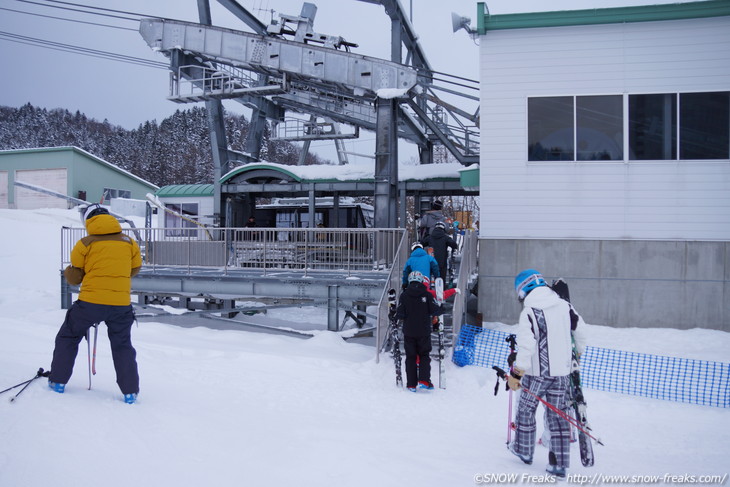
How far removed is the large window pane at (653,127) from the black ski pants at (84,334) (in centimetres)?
1074

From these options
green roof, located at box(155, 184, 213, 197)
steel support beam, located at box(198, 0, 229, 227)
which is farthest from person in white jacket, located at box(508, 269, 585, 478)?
green roof, located at box(155, 184, 213, 197)

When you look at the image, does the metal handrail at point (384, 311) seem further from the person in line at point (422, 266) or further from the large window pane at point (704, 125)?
the large window pane at point (704, 125)

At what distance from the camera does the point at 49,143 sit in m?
84.9

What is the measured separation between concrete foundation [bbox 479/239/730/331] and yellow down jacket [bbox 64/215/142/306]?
8469 millimetres

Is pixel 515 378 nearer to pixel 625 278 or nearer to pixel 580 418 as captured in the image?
pixel 580 418

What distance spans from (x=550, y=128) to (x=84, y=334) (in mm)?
10229

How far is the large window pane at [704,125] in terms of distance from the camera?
36.3 feet

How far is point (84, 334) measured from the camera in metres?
4.89

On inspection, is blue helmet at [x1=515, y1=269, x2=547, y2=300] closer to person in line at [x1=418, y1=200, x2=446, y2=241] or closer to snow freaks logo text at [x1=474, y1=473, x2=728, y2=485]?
snow freaks logo text at [x1=474, y1=473, x2=728, y2=485]

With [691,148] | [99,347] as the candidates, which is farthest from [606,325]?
[99,347]

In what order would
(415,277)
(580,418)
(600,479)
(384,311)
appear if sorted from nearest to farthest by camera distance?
1. (600,479)
2. (580,418)
3. (415,277)
4. (384,311)

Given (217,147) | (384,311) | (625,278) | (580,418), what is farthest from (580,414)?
(217,147)

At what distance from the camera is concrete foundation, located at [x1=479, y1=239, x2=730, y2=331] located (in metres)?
11.1

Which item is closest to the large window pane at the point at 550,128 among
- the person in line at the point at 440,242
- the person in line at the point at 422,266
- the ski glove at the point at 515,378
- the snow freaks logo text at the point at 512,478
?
the person in line at the point at 440,242
